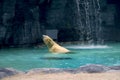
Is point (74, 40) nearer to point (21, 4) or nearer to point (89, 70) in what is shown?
point (21, 4)

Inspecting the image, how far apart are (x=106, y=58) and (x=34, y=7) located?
9.54 metres

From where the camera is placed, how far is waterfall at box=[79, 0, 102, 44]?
26828mm

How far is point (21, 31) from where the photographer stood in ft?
77.1

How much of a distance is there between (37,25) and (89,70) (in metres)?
13.9

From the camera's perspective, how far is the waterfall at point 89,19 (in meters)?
26.8

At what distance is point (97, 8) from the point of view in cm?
2709

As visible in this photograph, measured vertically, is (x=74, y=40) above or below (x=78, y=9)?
below

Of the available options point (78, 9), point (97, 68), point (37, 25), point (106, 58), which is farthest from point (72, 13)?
point (97, 68)

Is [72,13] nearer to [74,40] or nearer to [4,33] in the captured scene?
→ [74,40]

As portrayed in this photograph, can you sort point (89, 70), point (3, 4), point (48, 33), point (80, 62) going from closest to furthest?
point (89, 70) → point (80, 62) → point (3, 4) → point (48, 33)

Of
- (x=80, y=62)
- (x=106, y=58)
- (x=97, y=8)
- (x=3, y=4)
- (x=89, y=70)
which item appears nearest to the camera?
(x=89, y=70)

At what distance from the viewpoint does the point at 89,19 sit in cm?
2706

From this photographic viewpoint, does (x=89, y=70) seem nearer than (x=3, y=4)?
Yes

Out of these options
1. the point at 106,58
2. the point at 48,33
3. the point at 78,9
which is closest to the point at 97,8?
the point at 78,9
